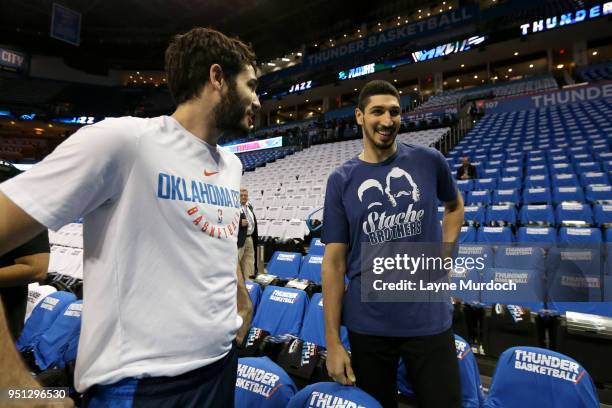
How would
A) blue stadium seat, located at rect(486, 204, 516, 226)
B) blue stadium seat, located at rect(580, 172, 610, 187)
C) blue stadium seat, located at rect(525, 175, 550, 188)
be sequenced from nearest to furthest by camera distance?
1. blue stadium seat, located at rect(486, 204, 516, 226)
2. blue stadium seat, located at rect(580, 172, 610, 187)
3. blue stadium seat, located at rect(525, 175, 550, 188)

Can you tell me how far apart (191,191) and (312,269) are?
3.06 m

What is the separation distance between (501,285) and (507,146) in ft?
23.5

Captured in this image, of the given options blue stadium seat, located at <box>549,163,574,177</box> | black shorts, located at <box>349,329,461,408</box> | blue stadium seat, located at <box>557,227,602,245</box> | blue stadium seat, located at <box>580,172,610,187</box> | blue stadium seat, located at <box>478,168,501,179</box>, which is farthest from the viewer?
blue stadium seat, located at <box>478,168,501,179</box>

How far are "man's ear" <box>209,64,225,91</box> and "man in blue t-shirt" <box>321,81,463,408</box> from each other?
605mm

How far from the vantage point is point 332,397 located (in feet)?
3.62

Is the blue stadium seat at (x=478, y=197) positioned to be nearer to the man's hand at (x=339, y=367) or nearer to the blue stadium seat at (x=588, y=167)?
the blue stadium seat at (x=588, y=167)

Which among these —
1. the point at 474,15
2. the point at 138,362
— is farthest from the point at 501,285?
the point at 474,15

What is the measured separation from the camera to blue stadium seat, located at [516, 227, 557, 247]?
3.85 metres

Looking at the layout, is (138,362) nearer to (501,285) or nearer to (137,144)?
(137,144)

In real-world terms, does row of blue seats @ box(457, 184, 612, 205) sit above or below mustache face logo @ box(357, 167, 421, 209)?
above

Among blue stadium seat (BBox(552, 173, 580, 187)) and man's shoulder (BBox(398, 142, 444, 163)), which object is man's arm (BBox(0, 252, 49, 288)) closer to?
man's shoulder (BBox(398, 142, 444, 163))

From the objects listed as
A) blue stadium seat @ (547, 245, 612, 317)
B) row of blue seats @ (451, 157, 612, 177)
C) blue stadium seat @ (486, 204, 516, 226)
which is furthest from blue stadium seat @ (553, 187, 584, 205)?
blue stadium seat @ (547, 245, 612, 317)

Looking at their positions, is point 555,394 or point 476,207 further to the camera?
point 476,207

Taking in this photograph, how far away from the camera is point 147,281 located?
78 centimetres
